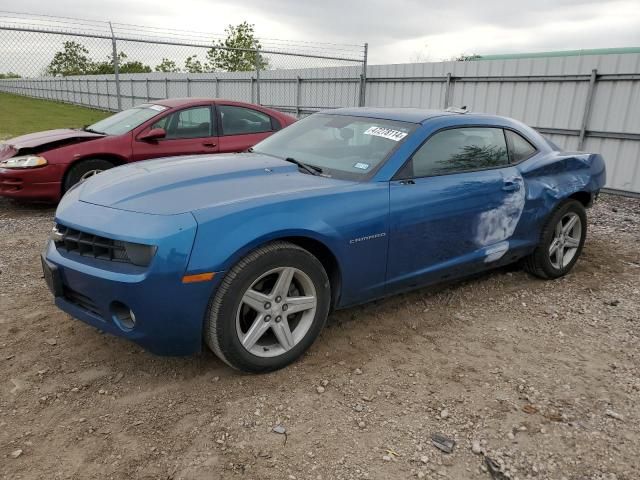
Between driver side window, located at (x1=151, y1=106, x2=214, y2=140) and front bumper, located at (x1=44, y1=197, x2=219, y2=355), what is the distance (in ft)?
13.6

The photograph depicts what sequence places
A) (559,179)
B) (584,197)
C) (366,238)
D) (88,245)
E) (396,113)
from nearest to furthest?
(88,245), (366,238), (396,113), (559,179), (584,197)

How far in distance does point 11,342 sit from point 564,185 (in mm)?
4361

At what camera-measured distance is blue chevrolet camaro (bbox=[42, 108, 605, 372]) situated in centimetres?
251

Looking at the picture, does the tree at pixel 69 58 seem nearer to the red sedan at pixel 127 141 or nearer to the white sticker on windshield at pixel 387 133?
the red sedan at pixel 127 141

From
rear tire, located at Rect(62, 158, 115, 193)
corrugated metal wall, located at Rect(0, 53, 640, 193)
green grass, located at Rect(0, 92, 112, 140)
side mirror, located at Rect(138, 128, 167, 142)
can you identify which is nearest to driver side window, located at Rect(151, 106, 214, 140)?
side mirror, located at Rect(138, 128, 167, 142)

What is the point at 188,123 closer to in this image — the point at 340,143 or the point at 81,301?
the point at 340,143

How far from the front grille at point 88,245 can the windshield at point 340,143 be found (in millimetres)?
1410

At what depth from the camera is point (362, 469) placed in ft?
7.31

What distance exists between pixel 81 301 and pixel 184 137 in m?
4.27

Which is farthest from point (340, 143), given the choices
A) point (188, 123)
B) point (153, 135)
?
point (188, 123)

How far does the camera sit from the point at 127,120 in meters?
6.77

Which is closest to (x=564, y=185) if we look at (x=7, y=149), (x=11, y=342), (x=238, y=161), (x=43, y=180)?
(x=238, y=161)

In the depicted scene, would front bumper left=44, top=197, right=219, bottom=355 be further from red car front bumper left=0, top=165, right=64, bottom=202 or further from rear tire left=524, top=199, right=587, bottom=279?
red car front bumper left=0, top=165, right=64, bottom=202

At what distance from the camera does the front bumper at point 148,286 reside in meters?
2.42
